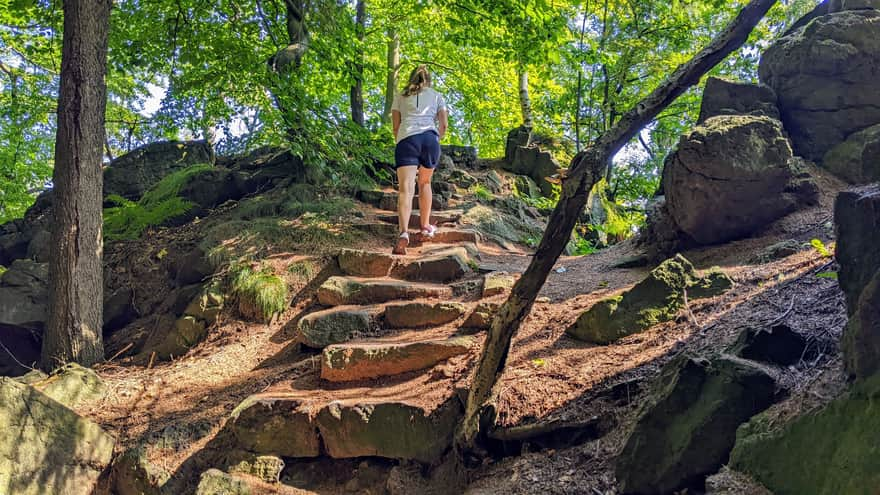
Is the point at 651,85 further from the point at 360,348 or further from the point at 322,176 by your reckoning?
the point at 360,348

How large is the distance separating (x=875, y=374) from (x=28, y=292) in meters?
9.08

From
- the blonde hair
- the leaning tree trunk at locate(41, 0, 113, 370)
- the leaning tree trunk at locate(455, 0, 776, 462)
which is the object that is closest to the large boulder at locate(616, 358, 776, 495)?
the leaning tree trunk at locate(455, 0, 776, 462)

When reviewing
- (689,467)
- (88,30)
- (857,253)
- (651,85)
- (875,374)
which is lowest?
(689,467)

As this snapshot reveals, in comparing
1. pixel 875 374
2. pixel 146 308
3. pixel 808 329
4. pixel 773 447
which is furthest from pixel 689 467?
pixel 146 308

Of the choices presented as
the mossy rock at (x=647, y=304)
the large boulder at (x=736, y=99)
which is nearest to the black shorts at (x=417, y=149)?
the mossy rock at (x=647, y=304)

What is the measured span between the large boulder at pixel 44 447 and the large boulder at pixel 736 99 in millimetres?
7834

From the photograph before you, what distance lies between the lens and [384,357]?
4824 millimetres

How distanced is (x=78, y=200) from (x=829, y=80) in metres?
9.35

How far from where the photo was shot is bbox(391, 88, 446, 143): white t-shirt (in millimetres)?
6750

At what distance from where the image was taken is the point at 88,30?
627 cm

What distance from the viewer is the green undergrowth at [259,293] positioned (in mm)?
6359

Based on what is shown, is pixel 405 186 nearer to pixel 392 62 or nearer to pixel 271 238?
pixel 271 238

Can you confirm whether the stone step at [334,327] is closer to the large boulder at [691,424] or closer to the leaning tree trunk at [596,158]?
the leaning tree trunk at [596,158]

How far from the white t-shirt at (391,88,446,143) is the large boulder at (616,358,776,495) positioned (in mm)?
4680
